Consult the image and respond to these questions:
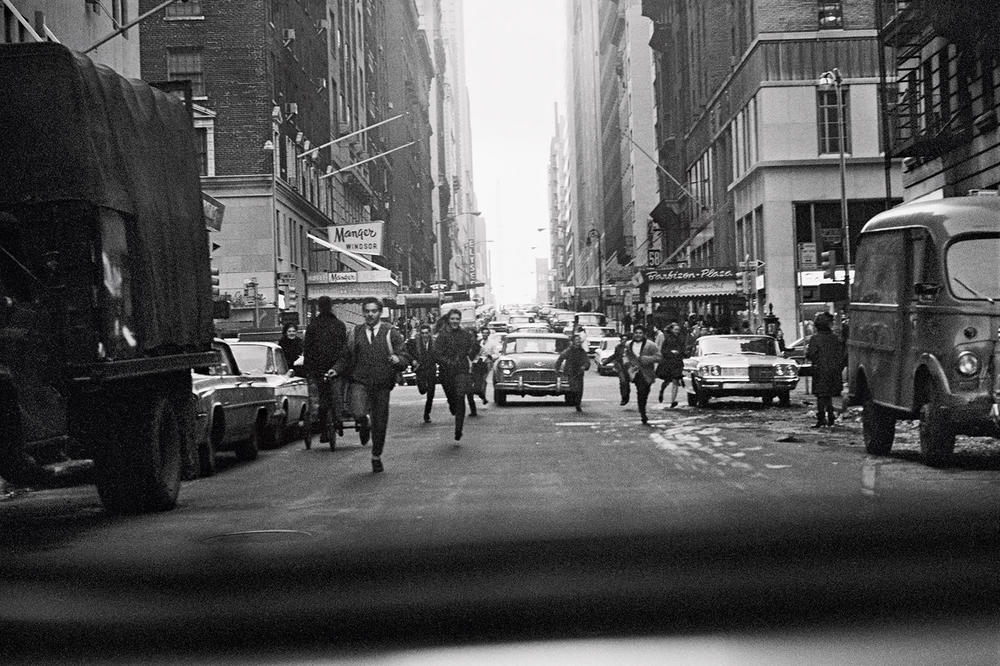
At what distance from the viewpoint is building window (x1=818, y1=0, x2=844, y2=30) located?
A: 50844 millimetres

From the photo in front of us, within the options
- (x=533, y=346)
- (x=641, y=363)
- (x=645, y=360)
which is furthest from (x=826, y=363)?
(x=533, y=346)

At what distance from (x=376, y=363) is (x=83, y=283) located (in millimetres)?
5966

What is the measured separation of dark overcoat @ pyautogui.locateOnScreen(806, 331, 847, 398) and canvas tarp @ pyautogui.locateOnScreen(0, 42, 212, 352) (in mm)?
11379

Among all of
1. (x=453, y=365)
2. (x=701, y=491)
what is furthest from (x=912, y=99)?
(x=701, y=491)

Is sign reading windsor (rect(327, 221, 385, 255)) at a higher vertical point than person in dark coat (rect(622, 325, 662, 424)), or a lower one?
higher

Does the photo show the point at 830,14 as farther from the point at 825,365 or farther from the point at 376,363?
the point at 376,363

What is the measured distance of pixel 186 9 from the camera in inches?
1972

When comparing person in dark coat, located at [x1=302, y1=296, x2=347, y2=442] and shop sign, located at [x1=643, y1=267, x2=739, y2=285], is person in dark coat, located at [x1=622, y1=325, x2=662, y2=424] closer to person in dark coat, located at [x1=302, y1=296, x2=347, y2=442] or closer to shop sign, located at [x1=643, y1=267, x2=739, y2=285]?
person in dark coat, located at [x1=302, y1=296, x2=347, y2=442]

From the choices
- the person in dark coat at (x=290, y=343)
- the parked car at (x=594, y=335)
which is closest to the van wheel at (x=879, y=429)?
the person in dark coat at (x=290, y=343)

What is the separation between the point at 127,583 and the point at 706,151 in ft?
217

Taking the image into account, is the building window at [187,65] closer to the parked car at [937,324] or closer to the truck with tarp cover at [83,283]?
the parked car at [937,324]

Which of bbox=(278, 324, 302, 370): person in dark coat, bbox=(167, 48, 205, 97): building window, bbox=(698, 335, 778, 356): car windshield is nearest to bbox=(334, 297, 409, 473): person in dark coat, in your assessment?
bbox=(278, 324, 302, 370): person in dark coat

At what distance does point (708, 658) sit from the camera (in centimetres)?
317

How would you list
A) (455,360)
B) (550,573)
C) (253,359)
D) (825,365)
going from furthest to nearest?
(825,365) < (455,360) < (253,359) < (550,573)
